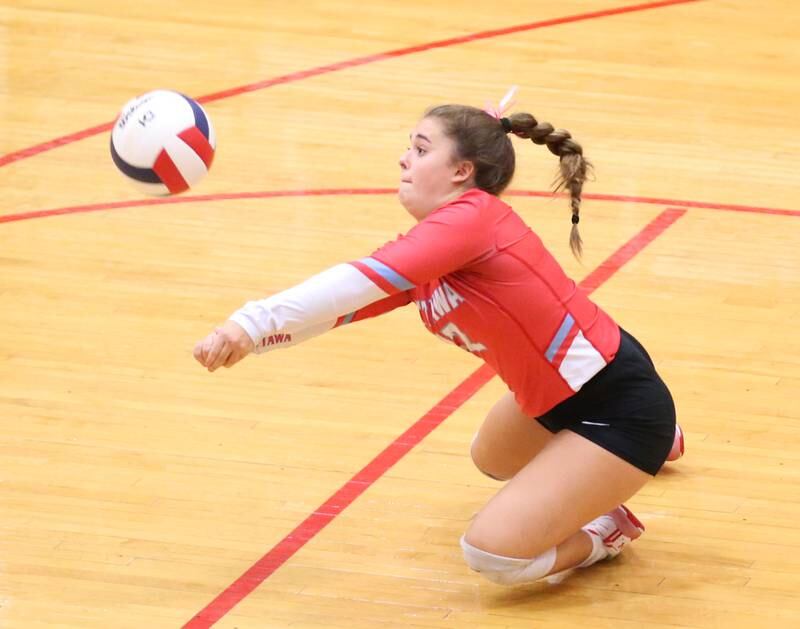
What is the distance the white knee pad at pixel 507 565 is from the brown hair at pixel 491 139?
79 centimetres

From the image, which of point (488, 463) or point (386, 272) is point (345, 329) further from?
point (386, 272)

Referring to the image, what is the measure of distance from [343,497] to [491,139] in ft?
3.92

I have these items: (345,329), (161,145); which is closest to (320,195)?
(345,329)

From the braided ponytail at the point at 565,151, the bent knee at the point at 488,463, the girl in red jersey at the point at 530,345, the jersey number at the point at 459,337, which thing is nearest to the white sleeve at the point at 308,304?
the girl in red jersey at the point at 530,345

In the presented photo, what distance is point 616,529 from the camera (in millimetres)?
4180

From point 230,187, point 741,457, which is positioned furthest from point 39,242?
point 741,457

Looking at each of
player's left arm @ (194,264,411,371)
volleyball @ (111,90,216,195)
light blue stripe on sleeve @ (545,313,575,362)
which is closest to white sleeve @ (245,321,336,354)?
player's left arm @ (194,264,411,371)

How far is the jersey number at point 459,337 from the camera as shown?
13.0 ft

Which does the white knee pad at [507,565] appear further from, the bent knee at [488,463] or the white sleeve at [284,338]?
the white sleeve at [284,338]

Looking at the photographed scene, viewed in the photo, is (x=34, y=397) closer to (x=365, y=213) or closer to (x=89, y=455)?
(x=89, y=455)

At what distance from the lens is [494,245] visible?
12.6ft

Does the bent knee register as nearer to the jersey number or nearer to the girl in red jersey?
the girl in red jersey

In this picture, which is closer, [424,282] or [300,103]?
[424,282]

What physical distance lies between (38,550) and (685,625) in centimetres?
170
